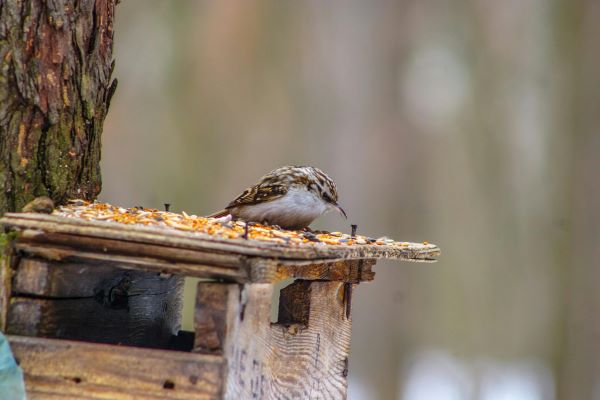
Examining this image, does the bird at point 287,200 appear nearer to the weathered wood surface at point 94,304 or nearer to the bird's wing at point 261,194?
the bird's wing at point 261,194

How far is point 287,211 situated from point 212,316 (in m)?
1.14

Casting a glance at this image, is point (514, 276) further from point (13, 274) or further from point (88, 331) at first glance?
point (13, 274)

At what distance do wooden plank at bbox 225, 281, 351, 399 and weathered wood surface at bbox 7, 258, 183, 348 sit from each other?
0.51 m

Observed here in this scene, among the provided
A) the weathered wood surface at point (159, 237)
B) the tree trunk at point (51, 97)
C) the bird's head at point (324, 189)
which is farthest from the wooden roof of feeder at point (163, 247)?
the bird's head at point (324, 189)

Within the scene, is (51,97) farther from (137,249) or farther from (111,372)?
(111,372)

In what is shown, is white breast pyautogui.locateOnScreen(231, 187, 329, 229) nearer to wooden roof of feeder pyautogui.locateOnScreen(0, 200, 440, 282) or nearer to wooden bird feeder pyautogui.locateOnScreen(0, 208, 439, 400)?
wooden bird feeder pyautogui.locateOnScreen(0, 208, 439, 400)

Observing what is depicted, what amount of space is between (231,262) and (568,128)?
4.09 metres

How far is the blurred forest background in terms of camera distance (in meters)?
5.57

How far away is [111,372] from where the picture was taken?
2.09m

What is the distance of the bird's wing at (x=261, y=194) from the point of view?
323 cm

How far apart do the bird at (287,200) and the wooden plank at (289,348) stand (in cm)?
32

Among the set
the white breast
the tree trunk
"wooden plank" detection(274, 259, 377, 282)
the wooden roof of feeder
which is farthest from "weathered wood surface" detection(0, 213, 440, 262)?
the white breast

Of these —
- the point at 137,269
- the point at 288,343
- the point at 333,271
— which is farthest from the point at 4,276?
the point at 333,271

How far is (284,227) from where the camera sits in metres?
3.19
